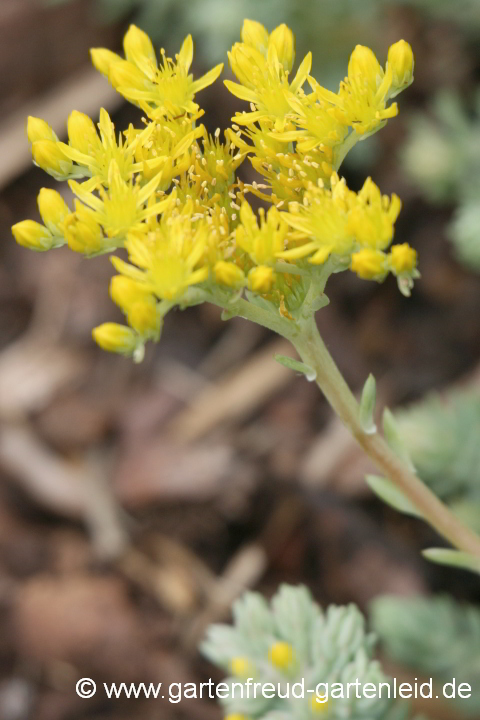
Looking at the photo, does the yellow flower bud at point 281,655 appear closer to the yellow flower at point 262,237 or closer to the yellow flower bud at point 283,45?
the yellow flower at point 262,237

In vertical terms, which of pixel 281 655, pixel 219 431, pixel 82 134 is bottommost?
pixel 281 655

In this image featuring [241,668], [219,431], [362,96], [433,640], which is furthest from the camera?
[219,431]

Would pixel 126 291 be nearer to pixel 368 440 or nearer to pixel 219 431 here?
pixel 368 440

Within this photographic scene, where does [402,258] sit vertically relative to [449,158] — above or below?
below

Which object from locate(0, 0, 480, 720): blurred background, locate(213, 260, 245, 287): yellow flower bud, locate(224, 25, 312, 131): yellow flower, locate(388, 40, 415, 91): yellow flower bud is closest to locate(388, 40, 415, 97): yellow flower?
locate(388, 40, 415, 91): yellow flower bud

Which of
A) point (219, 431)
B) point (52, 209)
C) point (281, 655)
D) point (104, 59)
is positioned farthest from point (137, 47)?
point (219, 431)

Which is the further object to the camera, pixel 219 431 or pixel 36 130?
pixel 219 431

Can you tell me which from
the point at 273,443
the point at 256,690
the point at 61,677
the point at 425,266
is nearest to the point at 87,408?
the point at 273,443

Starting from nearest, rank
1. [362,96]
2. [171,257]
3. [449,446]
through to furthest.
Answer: [171,257] → [362,96] → [449,446]
